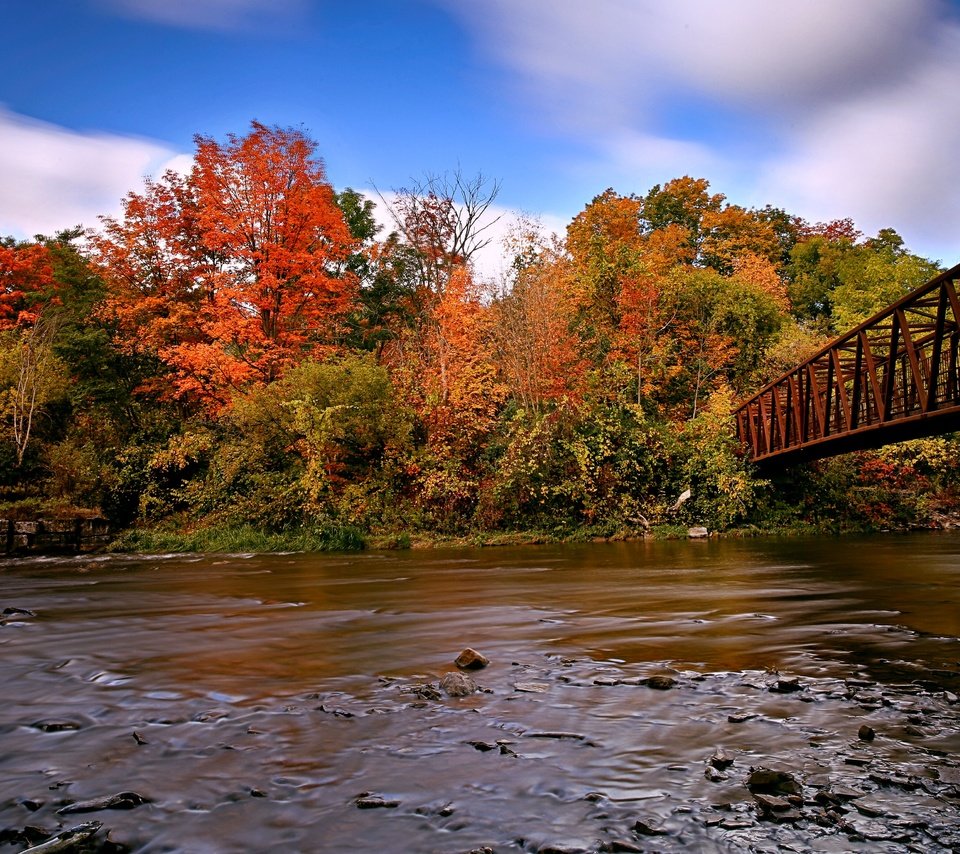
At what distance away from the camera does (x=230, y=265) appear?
30.5m

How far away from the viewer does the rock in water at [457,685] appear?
6078mm

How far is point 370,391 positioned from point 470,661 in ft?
63.0

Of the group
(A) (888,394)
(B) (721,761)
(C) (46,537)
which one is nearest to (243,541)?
(C) (46,537)

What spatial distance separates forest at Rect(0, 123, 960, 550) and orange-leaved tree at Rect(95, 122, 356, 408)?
0.11 m

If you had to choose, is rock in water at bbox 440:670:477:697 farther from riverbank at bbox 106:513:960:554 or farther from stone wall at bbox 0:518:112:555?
stone wall at bbox 0:518:112:555

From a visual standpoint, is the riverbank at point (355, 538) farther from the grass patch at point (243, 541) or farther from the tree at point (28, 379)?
the tree at point (28, 379)

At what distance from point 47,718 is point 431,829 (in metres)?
3.69

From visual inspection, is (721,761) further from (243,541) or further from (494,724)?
(243,541)

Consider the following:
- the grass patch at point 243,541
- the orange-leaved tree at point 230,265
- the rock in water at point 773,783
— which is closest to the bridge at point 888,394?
the rock in water at point 773,783

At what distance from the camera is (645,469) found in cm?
2638

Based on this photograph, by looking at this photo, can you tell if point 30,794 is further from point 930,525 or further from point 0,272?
point 0,272

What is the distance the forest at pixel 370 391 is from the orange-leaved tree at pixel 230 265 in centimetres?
11

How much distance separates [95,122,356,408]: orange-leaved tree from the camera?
28484 mm

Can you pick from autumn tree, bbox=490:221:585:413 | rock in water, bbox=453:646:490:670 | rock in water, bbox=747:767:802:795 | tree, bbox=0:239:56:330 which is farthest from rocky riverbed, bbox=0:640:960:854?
tree, bbox=0:239:56:330
